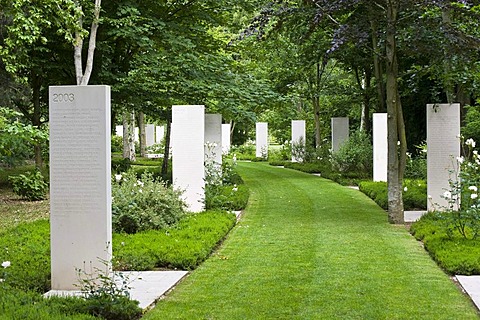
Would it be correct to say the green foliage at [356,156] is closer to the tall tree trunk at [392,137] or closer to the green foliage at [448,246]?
the tall tree trunk at [392,137]

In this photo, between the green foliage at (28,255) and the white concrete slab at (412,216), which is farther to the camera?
the white concrete slab at (412,216)

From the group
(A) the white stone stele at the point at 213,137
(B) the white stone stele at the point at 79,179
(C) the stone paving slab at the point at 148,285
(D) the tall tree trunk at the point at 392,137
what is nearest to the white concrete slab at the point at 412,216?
(D) the tall tree trunk at the point at 392,137

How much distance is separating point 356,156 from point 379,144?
2.91 m

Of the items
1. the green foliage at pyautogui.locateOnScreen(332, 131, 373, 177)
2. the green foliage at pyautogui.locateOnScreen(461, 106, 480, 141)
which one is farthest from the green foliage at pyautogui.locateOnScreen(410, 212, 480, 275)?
the green foliage at pyautogui.locateOnScreen(332, 131, 373, 177)

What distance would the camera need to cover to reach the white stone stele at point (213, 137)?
15661mm

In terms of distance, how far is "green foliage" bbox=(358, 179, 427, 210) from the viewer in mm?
14031

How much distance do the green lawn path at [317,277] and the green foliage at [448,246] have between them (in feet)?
A: 0.48

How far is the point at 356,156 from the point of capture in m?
21.7

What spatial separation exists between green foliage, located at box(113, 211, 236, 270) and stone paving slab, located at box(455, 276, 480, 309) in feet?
10.1

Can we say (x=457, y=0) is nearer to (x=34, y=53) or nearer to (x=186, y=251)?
(x=186, y=251)

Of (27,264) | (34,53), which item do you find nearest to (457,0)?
(27,264)

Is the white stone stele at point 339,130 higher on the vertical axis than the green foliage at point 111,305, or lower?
higher

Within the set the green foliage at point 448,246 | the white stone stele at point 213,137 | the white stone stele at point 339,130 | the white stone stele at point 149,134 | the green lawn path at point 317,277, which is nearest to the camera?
the green lawn path at point 317,277

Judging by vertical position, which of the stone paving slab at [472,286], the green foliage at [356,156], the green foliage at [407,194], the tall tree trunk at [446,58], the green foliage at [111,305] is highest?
the tall tree trunk at [446,58]
